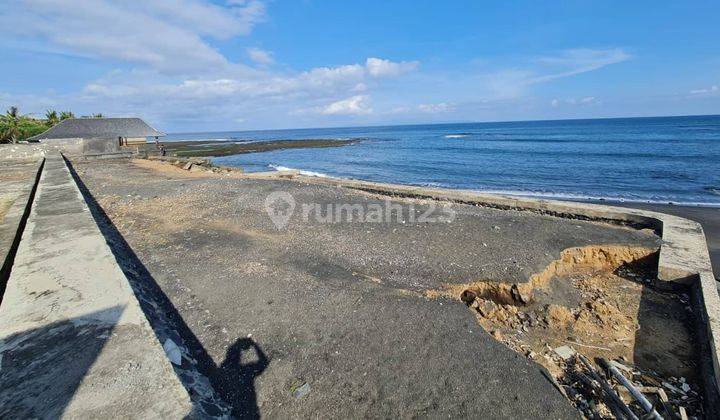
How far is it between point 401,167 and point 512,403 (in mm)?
28473

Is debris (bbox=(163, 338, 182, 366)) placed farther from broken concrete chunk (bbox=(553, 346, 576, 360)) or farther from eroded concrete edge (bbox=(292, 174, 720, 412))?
eroded concrete edge (bbox=(292, 174, 720, 412))

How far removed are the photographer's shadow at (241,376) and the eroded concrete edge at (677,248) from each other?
485 centimetres

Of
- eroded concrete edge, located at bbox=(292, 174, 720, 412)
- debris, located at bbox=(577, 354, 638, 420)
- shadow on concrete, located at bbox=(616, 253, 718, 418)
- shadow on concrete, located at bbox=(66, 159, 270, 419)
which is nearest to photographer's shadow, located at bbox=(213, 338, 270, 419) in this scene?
shadow on concrete, located at bbox=(66, 159, 270, 419)

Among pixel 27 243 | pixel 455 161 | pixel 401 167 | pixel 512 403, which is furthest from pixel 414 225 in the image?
pixel 455 161

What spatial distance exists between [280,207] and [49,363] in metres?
8.41

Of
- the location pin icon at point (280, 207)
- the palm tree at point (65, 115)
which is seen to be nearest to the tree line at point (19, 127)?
the palm tree at point (65, 115)

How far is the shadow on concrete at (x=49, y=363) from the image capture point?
154cm

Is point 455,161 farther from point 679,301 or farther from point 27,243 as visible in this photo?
point 27,243

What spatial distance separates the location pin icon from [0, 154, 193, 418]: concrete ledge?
5.46 meters

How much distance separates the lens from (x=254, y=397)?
3.21 meters

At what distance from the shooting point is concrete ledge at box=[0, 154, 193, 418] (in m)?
1.56

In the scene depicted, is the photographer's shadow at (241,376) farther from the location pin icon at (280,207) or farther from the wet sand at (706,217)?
the wet sand at (706,217)

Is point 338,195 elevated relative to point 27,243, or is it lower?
lower

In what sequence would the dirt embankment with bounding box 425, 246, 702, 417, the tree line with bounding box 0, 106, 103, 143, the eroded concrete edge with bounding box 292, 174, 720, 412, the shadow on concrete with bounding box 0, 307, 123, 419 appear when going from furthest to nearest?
1. the tree line with bounding box 0, 106, 103, 143
2. the eroded concrete edge with bounding box 292, 174, 720, 412
3. the dirt embankment with bounding box 425, 246, 702, 417
4. the shadow on concrete with bounding box 0, 307, 123, 419
